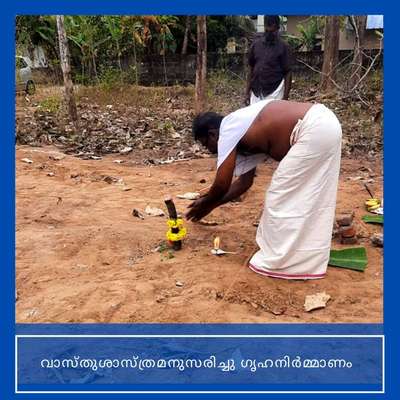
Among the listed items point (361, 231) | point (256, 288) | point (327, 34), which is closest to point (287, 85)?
point (361, 231)

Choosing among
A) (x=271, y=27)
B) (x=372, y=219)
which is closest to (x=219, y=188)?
(x=372, y=219)

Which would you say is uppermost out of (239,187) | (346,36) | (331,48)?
(346,36)

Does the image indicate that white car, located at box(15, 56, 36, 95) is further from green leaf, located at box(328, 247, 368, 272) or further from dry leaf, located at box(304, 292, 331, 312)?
dry leaf, located at box(304, 292, 331, 312)

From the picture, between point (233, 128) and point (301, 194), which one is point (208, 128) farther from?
point (301, 194)

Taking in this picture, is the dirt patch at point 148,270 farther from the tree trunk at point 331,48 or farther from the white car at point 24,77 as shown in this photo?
the white car at point 24,77

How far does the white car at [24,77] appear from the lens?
36.1 ft

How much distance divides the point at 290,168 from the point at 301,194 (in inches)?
6.7

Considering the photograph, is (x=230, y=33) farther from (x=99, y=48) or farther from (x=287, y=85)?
(x=287, y=85)

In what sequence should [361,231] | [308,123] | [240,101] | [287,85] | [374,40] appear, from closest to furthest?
[308,123] → [361,231] → [287,85] → [240,101] → [374,40]

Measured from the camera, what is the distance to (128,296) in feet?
9.41

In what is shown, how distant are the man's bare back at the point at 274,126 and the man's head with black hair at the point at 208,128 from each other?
17 centimetres

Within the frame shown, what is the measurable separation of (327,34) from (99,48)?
18.2 feet

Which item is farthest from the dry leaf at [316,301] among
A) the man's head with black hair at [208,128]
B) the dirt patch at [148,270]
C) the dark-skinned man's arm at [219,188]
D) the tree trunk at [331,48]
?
the tree trunk at [331,48]

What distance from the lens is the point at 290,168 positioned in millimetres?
2920
